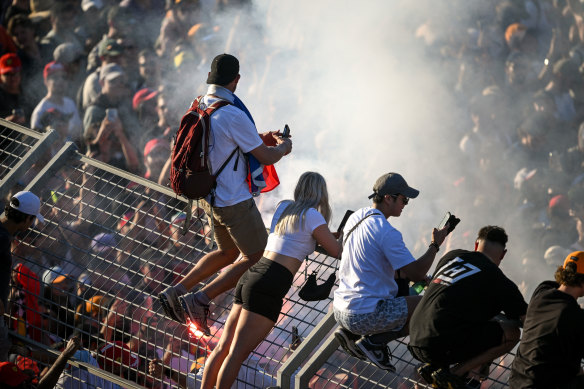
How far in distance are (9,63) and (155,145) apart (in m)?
2.33

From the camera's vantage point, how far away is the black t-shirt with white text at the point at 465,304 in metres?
3.22

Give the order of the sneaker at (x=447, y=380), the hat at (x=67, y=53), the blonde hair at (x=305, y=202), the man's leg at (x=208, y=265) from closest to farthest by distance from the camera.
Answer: the sneaker at (x=447, y=380) < the blonde hair at (x=305, y=202) < the man's leg at (x=208, y=265) < the hat at (x=67, y=53)

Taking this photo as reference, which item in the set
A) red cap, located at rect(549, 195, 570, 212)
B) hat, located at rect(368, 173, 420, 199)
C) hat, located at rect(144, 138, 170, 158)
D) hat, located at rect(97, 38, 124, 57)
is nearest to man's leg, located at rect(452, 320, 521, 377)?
hat, located at rect(368, 173, 420, 199)

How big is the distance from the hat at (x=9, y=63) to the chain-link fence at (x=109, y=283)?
12.5ft

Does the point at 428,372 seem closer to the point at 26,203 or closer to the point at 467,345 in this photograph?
the point at 467,345

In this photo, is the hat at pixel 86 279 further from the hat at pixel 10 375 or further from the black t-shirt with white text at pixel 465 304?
the black t-shirt with white text at pixel 465 304

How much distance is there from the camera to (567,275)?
3.10m

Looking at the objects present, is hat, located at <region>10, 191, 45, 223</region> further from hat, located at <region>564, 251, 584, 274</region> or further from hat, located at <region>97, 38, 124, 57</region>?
hat, located at <region>97, 38, 124, 57</region>

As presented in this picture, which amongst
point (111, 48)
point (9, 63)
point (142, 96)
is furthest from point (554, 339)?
point (9, 63)

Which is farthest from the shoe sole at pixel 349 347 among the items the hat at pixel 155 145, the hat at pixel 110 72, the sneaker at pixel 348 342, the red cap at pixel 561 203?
the hat at pixel 110 72

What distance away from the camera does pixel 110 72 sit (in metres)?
7.85

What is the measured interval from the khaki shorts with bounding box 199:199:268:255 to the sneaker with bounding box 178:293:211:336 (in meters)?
0.34

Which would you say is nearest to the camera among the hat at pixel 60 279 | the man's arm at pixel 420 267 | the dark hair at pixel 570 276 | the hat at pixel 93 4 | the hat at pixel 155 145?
the dark hair at pixel 570 276

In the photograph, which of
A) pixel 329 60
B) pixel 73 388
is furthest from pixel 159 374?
pixel 329 60
